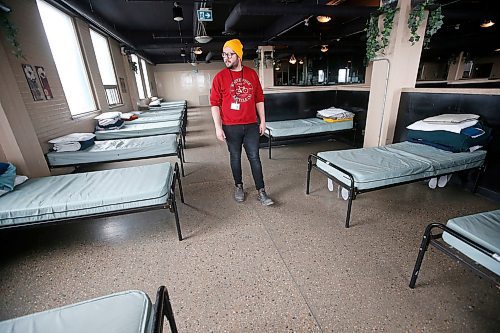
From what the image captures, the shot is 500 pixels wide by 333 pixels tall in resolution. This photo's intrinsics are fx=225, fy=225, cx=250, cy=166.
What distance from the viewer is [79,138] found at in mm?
3197

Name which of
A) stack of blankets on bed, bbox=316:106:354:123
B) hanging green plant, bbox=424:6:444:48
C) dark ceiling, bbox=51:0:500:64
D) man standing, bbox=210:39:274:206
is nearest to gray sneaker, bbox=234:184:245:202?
man standing, bbox=210:39:274:206

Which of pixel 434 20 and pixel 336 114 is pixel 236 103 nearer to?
pixel 336 114

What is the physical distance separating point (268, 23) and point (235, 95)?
751 centimetres

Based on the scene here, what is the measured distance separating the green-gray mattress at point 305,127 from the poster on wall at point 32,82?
336 centimetres

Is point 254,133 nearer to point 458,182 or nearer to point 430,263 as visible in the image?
point 430,263

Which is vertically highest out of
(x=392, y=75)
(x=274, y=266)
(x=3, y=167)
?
(x=392, y=75)

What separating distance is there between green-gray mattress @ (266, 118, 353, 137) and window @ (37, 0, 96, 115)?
3604mm

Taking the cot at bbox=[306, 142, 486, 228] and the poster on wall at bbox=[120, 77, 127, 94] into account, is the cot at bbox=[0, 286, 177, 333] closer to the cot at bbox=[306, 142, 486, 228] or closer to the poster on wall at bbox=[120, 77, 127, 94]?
the cot at bbox=[306, 142, 486, 228]

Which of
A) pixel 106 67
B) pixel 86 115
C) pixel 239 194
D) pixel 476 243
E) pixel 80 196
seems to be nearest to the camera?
pixel 476 243

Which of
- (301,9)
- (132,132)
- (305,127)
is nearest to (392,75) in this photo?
(305,127)

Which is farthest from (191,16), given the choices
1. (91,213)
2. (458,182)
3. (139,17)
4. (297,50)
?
(458,182)

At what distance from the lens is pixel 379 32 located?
10.9ft

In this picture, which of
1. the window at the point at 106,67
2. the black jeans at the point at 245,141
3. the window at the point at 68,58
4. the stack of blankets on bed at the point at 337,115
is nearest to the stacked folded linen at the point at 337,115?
the stack of blankets on bed at the point at 337,115

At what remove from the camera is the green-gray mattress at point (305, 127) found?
158 inches
